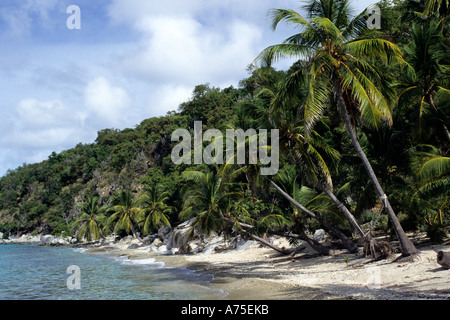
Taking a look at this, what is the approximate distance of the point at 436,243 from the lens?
40.7ft

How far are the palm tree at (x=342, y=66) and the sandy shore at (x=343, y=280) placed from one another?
1157 mm

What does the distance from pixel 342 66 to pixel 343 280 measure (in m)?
7.18

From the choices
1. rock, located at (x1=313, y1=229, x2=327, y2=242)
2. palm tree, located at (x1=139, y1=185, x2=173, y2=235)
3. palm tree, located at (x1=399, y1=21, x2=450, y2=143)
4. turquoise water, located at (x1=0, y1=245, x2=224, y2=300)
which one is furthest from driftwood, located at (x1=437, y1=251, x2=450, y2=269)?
palm tree, located at (x1=139, y1=185, x2=173, y2=235)

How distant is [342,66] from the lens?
1144 centimetres

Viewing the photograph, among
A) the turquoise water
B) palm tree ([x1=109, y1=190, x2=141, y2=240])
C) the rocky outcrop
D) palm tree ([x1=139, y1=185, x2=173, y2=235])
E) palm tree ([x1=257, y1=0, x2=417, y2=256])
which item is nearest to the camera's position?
palm tree ([x1=257, y1=0, x2=417, y2=256])

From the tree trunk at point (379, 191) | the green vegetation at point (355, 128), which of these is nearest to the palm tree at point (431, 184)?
the green vegetation at point (355, 128)

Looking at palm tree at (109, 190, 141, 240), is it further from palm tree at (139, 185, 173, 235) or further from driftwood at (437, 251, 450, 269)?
driftwood at (437, 251, 450, 269)

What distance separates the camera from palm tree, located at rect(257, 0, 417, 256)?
1074 centimetres

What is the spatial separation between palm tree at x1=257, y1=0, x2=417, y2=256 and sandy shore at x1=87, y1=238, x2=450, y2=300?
1.16 meters

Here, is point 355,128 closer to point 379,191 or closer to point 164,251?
point 379,191

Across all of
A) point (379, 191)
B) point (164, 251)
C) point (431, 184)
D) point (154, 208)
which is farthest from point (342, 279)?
point (154, 208)

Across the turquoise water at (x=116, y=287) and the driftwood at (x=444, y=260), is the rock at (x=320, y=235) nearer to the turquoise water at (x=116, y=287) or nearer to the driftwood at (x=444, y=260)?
the turquoise water at (x=116, y=287)

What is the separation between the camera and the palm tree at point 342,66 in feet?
35.2
